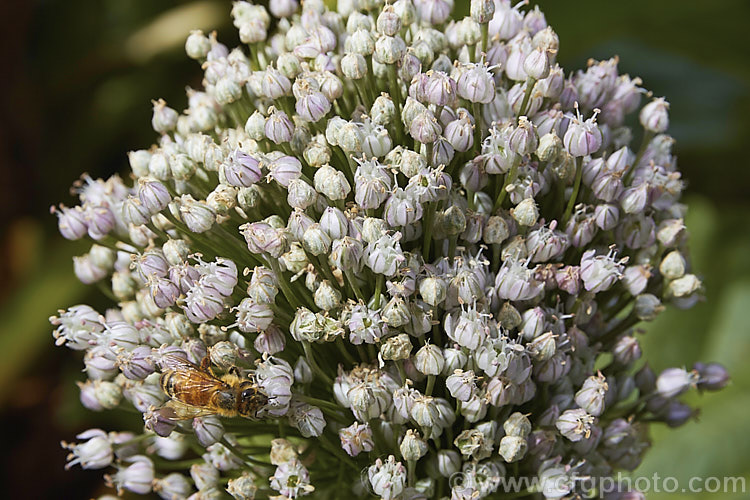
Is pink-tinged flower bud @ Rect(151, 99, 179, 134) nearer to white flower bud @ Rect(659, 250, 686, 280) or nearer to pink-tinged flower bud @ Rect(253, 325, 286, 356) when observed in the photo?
pink-tinged flower bud @ Rect(253, 325, 286, 356)

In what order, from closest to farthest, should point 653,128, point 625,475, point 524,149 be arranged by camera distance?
point 524,149 < point 653,128 < point 625,475

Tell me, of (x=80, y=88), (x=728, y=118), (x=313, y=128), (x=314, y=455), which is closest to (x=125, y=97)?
(x=80, y=88)

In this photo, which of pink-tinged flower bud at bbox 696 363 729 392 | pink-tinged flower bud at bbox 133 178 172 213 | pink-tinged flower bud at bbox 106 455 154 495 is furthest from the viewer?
pink-tinged flower bud at bbox 696 363 729 392

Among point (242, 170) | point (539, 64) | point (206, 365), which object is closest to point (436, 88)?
point (539, 64)

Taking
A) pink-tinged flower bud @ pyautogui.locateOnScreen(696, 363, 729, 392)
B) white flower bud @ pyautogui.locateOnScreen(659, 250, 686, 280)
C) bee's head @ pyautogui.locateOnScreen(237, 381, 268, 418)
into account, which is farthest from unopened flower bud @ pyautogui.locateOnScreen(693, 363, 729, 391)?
bee's head @ pyautogui.locateOnScreen(237, 381, 268, 418)

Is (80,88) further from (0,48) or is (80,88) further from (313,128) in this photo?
(313,128)

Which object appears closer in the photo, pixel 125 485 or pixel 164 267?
pixel 164 267
